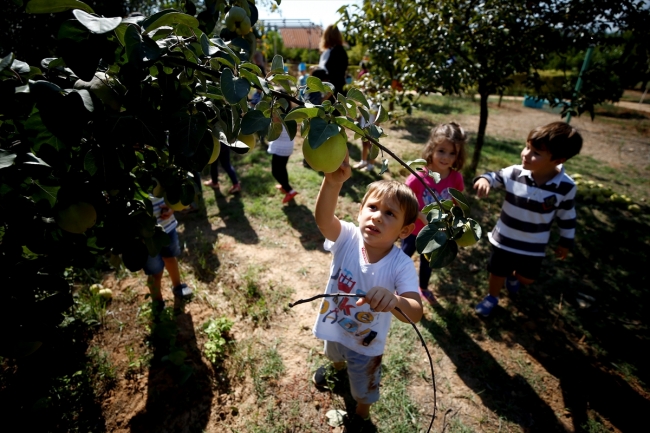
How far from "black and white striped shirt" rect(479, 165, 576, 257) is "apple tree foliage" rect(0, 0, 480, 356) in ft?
5.57

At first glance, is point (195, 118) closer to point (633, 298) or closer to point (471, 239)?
point (471, 239)

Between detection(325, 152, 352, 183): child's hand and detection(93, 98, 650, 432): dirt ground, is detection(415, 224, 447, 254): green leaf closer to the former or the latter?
detection(325, 152, 352, 183): child's hand

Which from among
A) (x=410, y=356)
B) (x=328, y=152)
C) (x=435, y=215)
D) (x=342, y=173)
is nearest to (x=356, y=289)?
(x=342, y=173)

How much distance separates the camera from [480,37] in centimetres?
396

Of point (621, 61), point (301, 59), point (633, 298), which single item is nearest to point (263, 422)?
point (633, 298)

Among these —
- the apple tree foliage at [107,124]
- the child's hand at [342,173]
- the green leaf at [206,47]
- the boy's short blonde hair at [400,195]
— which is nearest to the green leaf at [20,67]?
the apple tree foliage at [107,124]

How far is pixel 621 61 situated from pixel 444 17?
1777mm

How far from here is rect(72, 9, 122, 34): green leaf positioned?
0.55m

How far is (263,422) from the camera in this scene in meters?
1.90

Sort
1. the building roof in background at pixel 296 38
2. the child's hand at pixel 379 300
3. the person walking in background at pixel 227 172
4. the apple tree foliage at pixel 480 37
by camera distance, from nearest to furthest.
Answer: the child's hand at pixel 379 300
the apple tree foliage at pixel 480 37
the person walking in background at pixel 227 172
the building roof in background at pixel 296 38

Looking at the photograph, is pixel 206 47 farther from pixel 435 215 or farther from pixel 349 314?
pixel 349 314

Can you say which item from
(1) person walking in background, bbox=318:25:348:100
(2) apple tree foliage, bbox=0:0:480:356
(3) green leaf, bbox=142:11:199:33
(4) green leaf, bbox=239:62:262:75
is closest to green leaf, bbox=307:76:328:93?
(2) apple tree foliage, bbox=0:0:480:356

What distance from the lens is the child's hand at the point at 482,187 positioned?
221 cm

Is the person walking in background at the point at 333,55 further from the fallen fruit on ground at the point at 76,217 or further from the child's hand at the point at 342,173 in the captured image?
the fallen fruit on ground at the point at 76,217
